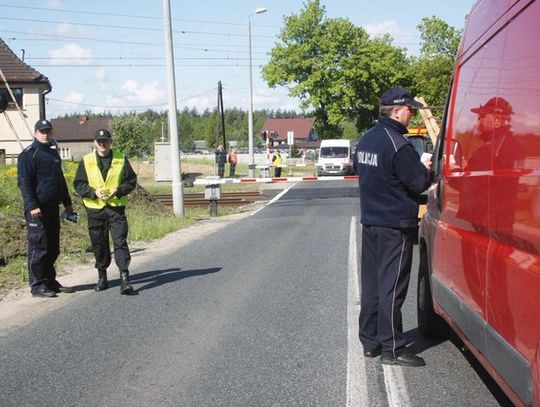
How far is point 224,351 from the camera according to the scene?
5.36m

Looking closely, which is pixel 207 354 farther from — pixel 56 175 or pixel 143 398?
pixel 56 175

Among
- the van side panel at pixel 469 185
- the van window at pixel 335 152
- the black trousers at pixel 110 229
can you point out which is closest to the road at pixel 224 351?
the black trousers at pixel 110 229

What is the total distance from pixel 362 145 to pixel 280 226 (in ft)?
34.8

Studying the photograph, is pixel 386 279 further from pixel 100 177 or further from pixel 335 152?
pixel 335 152

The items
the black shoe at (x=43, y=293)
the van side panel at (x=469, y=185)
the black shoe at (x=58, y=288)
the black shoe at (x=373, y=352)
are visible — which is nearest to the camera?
the van side panel at (x=469, y=185)

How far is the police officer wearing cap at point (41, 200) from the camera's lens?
7625 millimetres

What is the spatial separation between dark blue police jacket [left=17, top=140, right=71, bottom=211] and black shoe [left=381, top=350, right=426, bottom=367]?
15.1 ft

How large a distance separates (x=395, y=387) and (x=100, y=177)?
14.8 ft

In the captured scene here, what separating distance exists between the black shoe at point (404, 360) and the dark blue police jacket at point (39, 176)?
15.1 ft

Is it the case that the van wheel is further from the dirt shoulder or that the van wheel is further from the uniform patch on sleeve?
the dirt shoulder

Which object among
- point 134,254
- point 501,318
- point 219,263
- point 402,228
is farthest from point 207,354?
point 134,254

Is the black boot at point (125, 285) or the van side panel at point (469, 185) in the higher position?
the van side panel at point (469, 185)

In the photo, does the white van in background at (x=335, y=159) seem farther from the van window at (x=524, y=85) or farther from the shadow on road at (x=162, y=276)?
the van window at (x=524, y=85)

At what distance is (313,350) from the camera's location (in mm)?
5328
